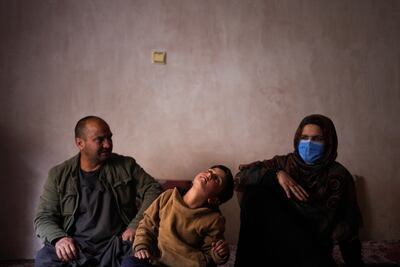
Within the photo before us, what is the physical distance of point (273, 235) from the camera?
2.04 meters

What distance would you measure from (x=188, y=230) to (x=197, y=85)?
1.52 metres

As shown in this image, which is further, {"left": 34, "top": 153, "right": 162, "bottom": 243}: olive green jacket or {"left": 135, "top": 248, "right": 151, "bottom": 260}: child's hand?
{"left": 34, "top": 153, "right": 162, "bottom": 243}: olive green jacket

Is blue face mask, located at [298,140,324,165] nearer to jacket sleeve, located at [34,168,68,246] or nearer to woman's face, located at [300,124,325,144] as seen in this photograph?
woman's face, located at [300,124,325,144]

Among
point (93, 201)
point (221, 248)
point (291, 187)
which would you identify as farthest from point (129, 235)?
point (291, 187)

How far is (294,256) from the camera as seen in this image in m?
1.99

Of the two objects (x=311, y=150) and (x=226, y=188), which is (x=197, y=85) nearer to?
(x=311, y=150)

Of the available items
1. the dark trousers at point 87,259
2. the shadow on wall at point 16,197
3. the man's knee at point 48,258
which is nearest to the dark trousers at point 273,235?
the dark trousers at point 87,259

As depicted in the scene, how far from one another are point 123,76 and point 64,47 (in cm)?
50

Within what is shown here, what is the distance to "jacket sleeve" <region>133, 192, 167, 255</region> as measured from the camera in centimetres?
168

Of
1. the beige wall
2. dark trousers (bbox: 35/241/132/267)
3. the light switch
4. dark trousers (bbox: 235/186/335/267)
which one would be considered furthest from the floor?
the light switch

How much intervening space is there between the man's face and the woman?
33.7 inches

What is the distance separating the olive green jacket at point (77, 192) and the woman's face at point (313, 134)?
0.92 metres

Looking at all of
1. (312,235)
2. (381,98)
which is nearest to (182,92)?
(312,235)

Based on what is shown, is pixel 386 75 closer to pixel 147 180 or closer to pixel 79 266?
pixel 147 180
